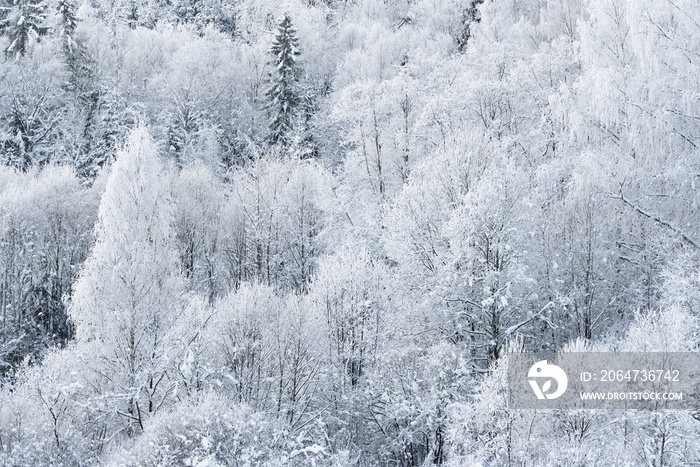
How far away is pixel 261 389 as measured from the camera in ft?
69.0

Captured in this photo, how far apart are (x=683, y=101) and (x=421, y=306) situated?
9529mm

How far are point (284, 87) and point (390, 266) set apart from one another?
2104 cm

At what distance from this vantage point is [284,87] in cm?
Result: 4103

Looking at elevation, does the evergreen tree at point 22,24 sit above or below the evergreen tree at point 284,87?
above

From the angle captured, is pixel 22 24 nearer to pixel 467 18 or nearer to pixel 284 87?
pixel 284 87

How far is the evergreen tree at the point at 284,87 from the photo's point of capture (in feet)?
131

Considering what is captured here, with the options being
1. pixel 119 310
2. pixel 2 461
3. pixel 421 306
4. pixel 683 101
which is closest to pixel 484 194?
pixel 421 306

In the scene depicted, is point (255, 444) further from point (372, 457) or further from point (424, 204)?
point (424, 204)

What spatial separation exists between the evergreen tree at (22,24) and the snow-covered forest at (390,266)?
20.6 ft

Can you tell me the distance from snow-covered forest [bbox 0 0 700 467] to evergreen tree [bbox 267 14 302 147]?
13.1 feet

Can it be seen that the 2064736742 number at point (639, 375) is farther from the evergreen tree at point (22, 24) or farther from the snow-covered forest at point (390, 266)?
the evergreen tree at point (22, 24)

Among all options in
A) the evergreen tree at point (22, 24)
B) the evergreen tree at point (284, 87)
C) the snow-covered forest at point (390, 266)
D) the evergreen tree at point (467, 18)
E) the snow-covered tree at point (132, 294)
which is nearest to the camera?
the snow-covered forest at point (390, 266)

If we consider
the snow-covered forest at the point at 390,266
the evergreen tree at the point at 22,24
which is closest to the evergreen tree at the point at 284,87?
the snow-covered forest at the point at 390,266

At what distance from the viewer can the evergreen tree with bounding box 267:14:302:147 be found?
40.0m
